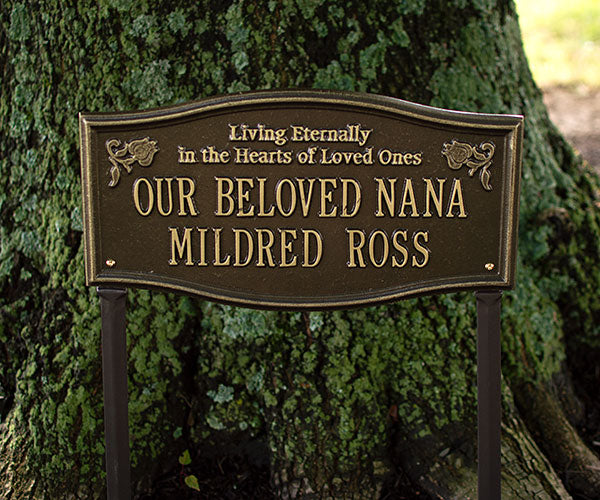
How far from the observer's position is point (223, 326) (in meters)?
1.87

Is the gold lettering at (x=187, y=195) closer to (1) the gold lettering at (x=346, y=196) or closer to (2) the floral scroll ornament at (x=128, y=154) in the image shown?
(2) the floral scroll ornament at (x=128, y=154)

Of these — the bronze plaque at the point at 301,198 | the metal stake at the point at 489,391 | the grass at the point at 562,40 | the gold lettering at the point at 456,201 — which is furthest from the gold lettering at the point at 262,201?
the grass at the point at 562,40

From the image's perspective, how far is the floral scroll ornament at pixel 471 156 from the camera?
4.74 feet

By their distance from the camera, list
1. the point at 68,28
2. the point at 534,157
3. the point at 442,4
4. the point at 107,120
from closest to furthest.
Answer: the point at 107,120 < the point at 68,28 < the point at 442,4 < the point at 534,157

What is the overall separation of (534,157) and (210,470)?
5.47 feet

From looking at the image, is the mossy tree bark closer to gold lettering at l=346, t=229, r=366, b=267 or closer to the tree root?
the tree root

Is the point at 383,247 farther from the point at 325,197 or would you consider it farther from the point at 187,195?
the point at 187,195

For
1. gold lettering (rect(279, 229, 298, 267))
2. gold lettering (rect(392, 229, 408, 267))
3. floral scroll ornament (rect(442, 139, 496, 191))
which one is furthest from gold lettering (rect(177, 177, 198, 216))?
floral scroll ornament (rect(442, 139, 496, 191))

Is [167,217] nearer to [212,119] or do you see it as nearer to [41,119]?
[212,119]

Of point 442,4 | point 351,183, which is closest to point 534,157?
point 442,4

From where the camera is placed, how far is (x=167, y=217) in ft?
4.81

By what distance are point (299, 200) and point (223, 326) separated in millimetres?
601

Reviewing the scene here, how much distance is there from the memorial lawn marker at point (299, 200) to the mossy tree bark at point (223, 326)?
0.35m

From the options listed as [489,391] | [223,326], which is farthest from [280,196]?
[489,391]
